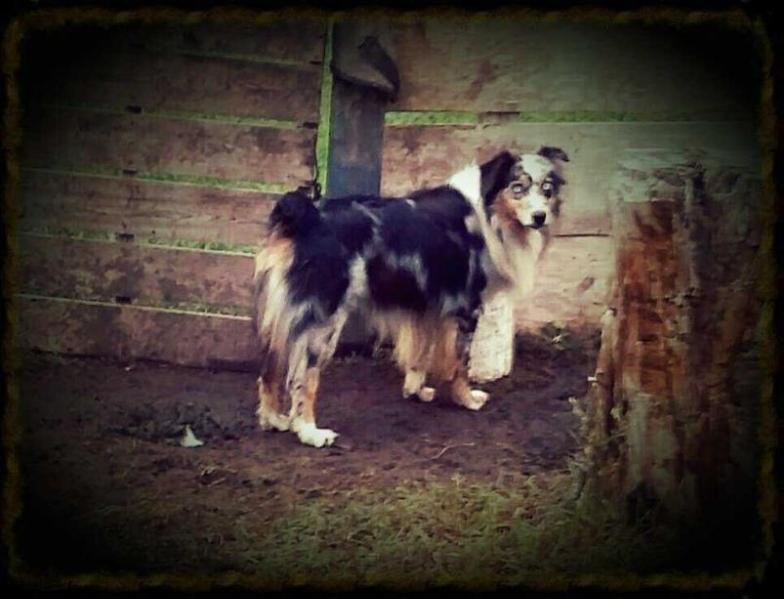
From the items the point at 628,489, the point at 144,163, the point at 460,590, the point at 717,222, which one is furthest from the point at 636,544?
the point at 144,163

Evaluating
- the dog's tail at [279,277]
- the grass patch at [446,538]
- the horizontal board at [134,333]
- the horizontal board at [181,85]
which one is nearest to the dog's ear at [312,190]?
the dog's tail at [279,277]

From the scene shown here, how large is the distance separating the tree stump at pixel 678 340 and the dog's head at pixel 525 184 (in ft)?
0.36

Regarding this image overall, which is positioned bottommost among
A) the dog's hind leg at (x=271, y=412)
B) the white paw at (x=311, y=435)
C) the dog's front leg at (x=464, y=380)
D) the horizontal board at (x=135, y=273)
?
the white paw at (x=311, y=435)

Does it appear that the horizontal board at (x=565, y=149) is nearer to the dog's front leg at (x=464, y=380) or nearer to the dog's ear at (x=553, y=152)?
the dog's ear at (x=553, y=152)

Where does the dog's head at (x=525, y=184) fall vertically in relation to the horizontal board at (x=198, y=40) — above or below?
below

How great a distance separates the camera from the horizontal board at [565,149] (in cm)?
178

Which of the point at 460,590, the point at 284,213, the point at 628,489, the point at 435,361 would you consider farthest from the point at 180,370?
the point at 628,489

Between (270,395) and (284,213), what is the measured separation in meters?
0.31

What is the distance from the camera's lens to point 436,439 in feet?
5.83

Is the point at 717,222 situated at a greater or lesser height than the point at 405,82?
lesser

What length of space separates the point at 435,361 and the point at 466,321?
0.28 ft

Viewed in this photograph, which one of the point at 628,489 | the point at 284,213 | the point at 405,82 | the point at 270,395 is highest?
the point at 405,82

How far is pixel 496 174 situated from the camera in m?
1.78

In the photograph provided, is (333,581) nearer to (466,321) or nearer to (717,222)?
(466,321)
